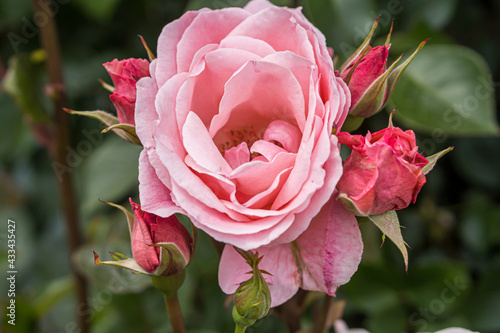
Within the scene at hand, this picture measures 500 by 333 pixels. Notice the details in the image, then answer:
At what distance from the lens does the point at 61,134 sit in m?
0.86

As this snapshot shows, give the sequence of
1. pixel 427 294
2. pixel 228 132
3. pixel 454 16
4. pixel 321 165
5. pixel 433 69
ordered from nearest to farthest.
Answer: pixel 321 165
pixel 228 132
pixel 433 69
pixel 427 294
pixel 454 16

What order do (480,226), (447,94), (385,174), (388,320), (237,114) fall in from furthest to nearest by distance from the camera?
(480,226) → (388,320) → (447,94) → (237,114) → (385,174)

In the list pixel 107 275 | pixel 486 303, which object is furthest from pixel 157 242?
pixel 486 303

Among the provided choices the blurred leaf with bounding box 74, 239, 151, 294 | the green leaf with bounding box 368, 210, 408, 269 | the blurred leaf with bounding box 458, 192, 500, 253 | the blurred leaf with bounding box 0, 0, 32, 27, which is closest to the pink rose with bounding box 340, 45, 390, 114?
the green leaf with bounding box 368, 210, 408, 269

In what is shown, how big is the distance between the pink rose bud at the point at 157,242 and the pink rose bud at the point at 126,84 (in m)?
0.08

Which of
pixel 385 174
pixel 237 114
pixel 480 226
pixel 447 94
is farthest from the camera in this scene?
pixel 480 226

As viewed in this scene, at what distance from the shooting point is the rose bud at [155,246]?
1.35 ft

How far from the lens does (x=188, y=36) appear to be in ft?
1.45

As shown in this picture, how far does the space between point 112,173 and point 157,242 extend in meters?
0.60

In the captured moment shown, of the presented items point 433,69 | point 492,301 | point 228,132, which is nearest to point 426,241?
point 492,301

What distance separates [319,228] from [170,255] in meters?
0.12

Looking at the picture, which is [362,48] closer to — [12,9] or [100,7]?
[100,7]

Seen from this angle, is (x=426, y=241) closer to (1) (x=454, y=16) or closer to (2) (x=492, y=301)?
(2) (x=492, y=301)

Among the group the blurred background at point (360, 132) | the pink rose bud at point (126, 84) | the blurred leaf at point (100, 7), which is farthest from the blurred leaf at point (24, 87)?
the pink rose bud at point (126, 84)
